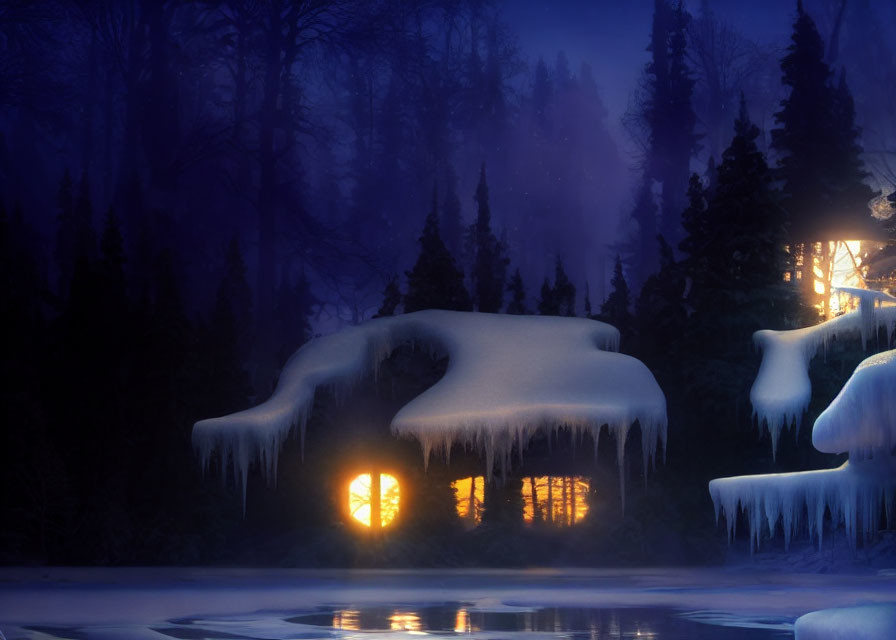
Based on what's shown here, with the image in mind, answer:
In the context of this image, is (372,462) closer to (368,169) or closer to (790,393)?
(790,393)

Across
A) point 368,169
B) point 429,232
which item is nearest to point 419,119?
point 368,169

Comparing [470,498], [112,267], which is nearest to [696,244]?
[470,498]

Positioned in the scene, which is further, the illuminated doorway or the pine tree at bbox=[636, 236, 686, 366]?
the illuminated doorway

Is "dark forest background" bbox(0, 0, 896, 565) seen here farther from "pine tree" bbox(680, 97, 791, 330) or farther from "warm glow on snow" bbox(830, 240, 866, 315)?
"warm glow on snow" bbox(830, 240, 866, 315)

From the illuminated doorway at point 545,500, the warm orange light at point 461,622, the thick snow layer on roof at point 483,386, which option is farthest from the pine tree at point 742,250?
the warm orange light at point 461,622

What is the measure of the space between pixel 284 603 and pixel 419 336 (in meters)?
10.0

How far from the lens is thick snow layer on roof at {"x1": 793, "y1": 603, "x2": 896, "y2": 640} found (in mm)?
11938

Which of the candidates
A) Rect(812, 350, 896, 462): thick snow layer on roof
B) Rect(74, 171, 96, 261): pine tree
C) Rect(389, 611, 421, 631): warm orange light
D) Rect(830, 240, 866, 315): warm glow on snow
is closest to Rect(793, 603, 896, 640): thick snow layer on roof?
Rect(812, 350, 896, 462): thick snow layer on roof

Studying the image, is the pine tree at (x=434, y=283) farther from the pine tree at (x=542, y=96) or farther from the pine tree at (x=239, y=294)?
the pine tree at (x=542, y=96)

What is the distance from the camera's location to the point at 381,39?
51.1 m

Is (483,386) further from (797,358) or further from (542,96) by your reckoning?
(542,96)

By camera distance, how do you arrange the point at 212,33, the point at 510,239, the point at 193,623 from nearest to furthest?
1. the point at 193,623
2. the point at 212,33
3. the point at 510,239

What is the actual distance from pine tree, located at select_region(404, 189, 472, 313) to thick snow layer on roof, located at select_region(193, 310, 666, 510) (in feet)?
13.1

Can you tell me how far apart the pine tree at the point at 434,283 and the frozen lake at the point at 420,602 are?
8.30 metres
